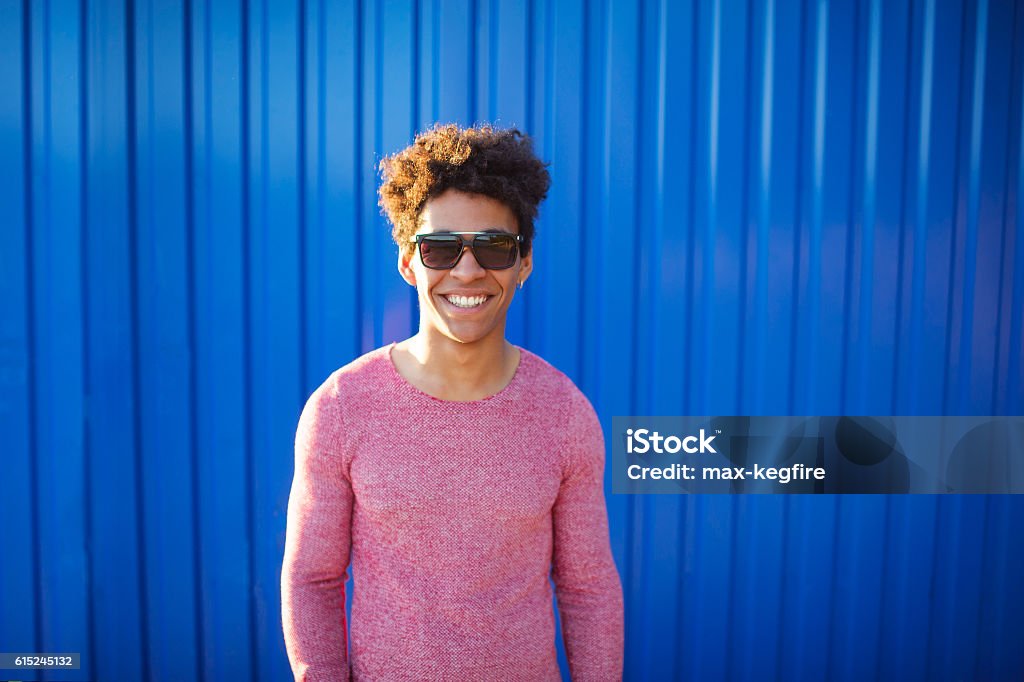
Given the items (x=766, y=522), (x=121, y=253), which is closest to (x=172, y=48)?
(x=121, y=253)

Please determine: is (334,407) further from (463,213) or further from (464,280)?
(463,213)

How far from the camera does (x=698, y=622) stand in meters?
2.95

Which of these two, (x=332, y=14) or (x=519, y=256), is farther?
(x=332, y=14)

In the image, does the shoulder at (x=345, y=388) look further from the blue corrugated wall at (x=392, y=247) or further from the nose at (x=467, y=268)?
the blue corrugated wall at (x=392, y=247)

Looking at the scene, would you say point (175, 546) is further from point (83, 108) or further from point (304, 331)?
point (83, 108)

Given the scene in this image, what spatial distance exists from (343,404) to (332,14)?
6.82 feet

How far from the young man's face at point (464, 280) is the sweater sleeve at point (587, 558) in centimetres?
31

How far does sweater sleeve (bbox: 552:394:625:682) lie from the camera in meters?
1.53

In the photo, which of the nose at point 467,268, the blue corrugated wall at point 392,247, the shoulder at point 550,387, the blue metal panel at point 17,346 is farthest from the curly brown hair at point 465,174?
the blue metal panel at point 17,346

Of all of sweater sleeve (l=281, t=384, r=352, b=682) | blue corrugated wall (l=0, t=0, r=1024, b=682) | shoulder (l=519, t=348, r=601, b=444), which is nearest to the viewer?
sweater sleeve (l=281, t=384, r=352, b=682)

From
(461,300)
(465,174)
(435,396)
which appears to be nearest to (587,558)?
(435,396)

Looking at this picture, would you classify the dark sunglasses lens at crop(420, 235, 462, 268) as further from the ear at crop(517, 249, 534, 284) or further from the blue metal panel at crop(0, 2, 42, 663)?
the blue metal panel at crop(0, 2, 42, 663)

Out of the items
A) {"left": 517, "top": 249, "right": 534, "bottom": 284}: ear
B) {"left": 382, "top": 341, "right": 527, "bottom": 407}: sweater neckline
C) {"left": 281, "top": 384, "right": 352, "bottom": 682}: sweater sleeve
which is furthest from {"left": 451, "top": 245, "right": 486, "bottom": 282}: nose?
{"left": 281, "top": 384, "right": 352, "bottom": 682}: sweater sleeve

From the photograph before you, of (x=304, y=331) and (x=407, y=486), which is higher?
(x=304, y=331)
